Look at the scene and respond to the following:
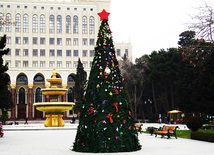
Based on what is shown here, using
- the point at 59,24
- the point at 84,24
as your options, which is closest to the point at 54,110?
the point at 59,24

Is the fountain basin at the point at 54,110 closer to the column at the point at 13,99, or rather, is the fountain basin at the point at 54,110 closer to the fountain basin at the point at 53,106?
the fountain basin at the point at 53,106

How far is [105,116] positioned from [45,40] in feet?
188

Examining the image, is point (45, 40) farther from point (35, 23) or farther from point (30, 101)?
point (30, 101)

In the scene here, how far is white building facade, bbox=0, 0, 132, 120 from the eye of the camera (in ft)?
204

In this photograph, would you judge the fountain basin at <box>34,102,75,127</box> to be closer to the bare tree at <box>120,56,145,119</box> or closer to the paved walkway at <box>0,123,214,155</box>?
the paved walkway at <box>0,123,214,155</box>

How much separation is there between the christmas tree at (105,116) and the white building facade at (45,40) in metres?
50.7

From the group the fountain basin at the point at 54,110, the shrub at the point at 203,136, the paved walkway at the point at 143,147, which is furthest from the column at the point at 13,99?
the shrub at the point at 203,136

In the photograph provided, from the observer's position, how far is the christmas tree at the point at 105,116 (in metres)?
9.54

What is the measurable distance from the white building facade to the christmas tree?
50737 millimetres

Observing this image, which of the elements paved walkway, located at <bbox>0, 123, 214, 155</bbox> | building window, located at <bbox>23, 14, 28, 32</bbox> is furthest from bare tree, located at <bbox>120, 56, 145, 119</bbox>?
paved walkway, located at <bbox>0, 123, 214, 155</bbox>

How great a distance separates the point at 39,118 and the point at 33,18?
21.0m

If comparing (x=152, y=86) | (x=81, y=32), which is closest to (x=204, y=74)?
(x=152, y=86)

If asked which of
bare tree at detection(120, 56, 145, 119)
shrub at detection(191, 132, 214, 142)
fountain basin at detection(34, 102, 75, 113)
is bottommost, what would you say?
shrub at detection(191, 132, 214, 142)

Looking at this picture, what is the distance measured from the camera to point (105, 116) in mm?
9656
